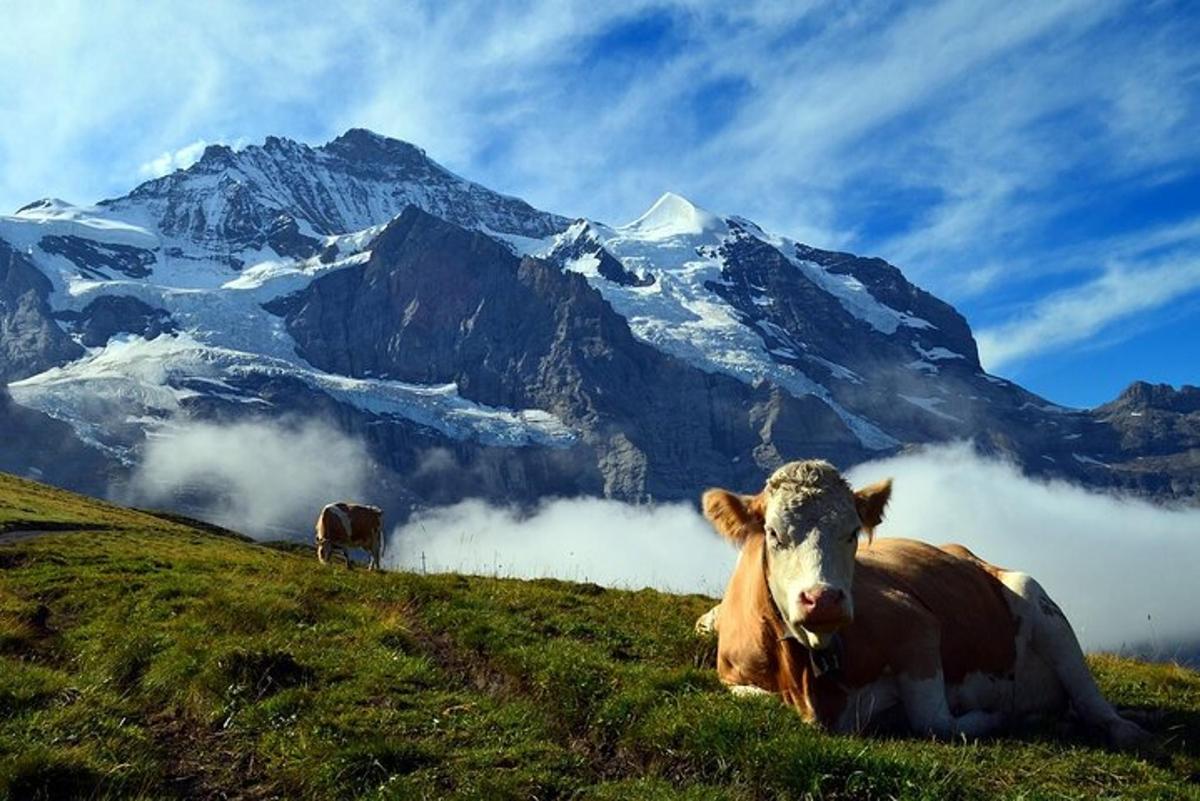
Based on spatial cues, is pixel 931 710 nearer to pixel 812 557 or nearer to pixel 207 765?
pixel 812 557

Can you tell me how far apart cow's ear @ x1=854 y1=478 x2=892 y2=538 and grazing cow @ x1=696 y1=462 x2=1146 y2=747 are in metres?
0.02

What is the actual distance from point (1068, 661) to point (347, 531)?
115ft

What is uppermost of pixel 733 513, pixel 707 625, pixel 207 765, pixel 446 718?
pixel 733 513

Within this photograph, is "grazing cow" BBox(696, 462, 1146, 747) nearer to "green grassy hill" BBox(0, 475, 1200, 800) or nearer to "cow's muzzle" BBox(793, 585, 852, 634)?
"cow's muzzle" BBox(793, 585, 852, 634)

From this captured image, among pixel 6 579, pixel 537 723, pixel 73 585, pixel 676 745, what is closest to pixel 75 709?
pixel 537 723

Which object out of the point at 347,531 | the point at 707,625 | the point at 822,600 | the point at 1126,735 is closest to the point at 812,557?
the point at 822,600

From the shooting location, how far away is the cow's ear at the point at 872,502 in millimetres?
9984

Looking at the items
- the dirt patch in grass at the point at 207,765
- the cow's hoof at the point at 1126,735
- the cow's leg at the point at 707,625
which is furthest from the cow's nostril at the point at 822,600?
the cow's leg at the point at 707,625

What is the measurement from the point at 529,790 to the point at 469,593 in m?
10.5

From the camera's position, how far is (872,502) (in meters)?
10.1

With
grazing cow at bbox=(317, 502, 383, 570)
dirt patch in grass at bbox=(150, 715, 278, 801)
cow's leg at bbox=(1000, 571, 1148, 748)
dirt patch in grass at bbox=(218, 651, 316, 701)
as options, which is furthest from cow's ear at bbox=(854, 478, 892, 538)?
grazing cow at bbox=(317, 502, 383, 570)

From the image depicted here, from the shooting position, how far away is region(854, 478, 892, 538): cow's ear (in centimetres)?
998

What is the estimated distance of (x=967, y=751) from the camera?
863 cm

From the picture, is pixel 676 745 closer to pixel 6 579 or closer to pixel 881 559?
pixel 881 559
